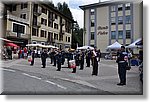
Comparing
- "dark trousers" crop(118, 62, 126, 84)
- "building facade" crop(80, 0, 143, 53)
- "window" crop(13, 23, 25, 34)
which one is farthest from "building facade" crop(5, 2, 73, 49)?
"dark trousers" crop(118, 62, 126, 84)

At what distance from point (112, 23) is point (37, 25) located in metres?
1.24

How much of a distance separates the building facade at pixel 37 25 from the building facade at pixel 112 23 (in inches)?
13.7

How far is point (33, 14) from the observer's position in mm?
3516

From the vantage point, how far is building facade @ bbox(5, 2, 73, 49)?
3.36m

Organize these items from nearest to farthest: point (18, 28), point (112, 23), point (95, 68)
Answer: point (112, 23) → point (18, 28) → point (95, 68)

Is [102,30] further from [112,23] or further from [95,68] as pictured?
[95,68]

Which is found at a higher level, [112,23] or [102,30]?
[112,23]

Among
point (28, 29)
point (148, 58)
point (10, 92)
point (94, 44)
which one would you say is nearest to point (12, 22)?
point (28, 29)

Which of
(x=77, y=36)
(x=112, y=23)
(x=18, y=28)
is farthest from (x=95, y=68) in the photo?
(x=18, y=28)

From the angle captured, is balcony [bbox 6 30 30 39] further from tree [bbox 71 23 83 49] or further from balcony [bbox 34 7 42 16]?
tree [bbox 71 23 83 49]

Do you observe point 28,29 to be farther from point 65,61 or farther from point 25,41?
point 65,61

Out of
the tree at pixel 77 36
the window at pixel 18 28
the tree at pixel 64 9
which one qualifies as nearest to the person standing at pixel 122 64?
the tree at pixel 77 36

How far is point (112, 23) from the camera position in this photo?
3312mm

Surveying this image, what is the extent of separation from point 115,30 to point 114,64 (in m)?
0.60
